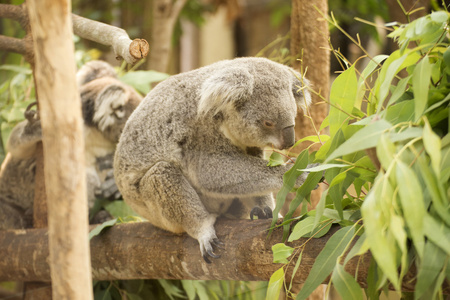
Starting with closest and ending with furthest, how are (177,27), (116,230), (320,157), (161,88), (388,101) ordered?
(388,101) → (320,157) → (161,88) → (116,230) → (177,27)

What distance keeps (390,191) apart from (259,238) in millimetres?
930

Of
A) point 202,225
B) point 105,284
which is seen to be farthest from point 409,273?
point 105,284

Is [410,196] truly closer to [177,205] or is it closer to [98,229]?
[177,205]

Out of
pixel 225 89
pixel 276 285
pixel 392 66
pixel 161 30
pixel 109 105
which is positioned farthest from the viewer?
pixel 161 30

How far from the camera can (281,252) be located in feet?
6.21

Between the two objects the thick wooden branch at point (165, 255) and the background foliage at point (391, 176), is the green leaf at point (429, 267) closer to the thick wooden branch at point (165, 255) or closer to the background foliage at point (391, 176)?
the background foliage at point (391, 176)

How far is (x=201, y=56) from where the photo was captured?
20.6ft

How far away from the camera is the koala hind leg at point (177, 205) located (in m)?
2.38

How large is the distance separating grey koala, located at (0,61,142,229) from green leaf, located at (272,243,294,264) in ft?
6.92

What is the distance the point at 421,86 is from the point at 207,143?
1.28 meters

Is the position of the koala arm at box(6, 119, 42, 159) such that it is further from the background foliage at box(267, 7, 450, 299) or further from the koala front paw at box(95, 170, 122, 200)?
the background foliage at box(267, 7, 450, 299)

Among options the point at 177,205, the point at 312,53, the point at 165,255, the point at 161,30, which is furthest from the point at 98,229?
the point at 161,30

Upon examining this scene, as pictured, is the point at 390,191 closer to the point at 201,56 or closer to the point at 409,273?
the point at 409,273

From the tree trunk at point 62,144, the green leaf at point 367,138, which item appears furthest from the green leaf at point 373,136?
the tree trunk at point 62,144
